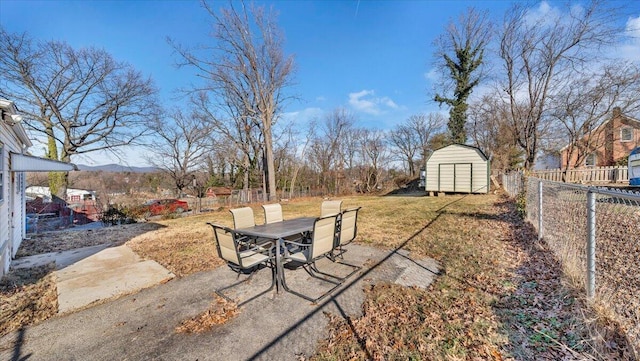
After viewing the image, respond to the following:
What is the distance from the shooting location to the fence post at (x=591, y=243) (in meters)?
2.59

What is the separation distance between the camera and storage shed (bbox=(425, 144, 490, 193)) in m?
14.5

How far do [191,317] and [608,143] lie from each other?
77.5 feet

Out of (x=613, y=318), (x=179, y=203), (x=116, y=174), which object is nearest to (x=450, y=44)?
(x=613, y=318)

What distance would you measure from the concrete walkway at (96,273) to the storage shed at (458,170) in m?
15.2

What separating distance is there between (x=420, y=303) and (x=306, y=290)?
1.36 m

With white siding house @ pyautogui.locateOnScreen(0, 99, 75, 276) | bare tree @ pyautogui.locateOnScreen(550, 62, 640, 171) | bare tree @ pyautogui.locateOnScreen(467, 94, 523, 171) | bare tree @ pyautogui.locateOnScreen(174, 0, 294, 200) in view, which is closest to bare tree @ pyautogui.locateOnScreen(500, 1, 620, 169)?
bare tree @ pyautogui.locateOnScreen(550, 62, 640, 171)

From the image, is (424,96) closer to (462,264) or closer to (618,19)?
(618,19)

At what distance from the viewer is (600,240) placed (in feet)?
12.5

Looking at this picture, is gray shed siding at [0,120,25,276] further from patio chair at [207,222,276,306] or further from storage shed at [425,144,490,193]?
storage shed at [425,144,490,193]

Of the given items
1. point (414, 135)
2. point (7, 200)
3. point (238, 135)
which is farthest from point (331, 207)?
point (414, 135)

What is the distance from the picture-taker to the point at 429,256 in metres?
4.52

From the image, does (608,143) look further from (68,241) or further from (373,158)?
(68,241)

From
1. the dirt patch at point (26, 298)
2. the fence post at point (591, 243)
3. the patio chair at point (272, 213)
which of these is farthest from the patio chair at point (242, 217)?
the fence post at point (591, 243)

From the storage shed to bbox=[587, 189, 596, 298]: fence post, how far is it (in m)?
13.1
